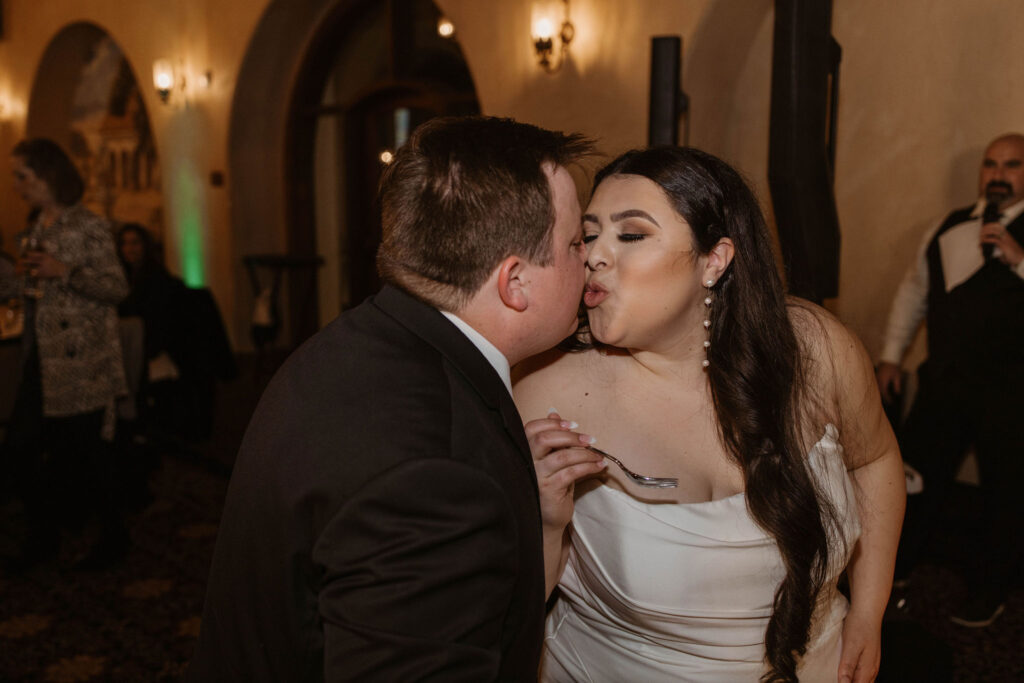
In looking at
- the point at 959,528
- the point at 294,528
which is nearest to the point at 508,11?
the point at 959,528

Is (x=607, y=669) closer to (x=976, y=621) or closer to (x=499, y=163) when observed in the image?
(x=499, y=163)

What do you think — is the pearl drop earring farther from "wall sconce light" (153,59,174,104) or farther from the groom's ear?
"wall sconce light" (153,59,174,104)

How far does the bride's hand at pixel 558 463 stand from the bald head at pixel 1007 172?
2691mm

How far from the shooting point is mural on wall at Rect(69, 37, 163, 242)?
33.8 ft

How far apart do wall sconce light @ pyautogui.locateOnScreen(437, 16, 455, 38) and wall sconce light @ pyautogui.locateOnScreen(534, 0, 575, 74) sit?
1.38 metres

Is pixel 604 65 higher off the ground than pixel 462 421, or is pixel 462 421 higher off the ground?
pixel 604 65

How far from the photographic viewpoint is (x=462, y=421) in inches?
39.5

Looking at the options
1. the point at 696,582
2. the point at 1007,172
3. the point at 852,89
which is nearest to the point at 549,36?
the point at 852,89

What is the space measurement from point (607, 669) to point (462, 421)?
0.91 metres

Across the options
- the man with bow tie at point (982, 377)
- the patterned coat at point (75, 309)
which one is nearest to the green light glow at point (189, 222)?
the patterned coat at point (75, 309)

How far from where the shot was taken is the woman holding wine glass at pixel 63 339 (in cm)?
319

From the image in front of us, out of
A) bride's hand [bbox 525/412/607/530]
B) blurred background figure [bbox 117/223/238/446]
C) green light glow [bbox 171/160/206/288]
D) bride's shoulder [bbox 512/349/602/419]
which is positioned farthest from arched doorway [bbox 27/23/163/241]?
bride's hand [bbox 525/412/607/530]

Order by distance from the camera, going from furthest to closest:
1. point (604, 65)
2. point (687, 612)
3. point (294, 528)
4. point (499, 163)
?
point (604, 65) → point (687, 612) → point (499, 163) → point (294, 528)

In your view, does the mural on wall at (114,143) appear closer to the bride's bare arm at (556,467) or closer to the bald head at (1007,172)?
the bald head at (1007,172)
